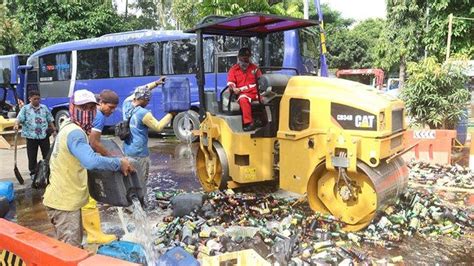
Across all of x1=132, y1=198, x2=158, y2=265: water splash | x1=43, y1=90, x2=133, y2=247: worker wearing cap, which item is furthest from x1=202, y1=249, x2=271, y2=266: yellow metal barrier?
x1=43, y1=90, x2=133, y2=247: worker wearing cap

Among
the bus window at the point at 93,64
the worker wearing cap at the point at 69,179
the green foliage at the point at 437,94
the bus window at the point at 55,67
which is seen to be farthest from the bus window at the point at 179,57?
the worker wearing cap at the point at 69,179

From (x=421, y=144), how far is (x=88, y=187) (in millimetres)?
6916

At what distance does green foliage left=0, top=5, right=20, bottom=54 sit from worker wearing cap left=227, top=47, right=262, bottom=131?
21.9 meters

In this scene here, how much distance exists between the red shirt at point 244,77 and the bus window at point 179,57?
736 centimetres

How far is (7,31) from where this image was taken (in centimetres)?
2511

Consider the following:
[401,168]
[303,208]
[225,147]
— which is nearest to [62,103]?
[225,147]


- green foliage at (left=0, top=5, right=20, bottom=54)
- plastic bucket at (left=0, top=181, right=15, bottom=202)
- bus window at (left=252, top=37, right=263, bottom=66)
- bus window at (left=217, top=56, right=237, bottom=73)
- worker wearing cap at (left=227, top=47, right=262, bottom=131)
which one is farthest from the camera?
green foliage at (left=0, top=5, right=20, bottom=54)

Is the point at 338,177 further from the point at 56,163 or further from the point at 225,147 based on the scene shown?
the point at 56,163

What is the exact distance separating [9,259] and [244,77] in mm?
4047

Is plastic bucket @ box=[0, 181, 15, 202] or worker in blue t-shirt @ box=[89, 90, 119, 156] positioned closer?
worker in blue t-shirt @ box=[89, 90, 119, 156]

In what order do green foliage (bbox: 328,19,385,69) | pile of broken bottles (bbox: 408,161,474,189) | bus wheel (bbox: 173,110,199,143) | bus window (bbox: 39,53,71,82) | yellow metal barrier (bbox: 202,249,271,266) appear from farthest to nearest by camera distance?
green foliage (bbox: 328,19,385,69)
bus window (bbox: 39,53,71,82)
bus wheel (bbox: 173,110,199,143)
pile of broken bottles (bbox: 408,161,474,189)
yellow metal barrier (bbox: 202,249,271,266)

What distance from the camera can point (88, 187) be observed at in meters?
3.80

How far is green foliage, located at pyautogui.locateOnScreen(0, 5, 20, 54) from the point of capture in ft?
81.0

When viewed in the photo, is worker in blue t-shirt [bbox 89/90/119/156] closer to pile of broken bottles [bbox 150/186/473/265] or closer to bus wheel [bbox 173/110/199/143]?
pile of broken bottles [bbox 150/186/473/265]
